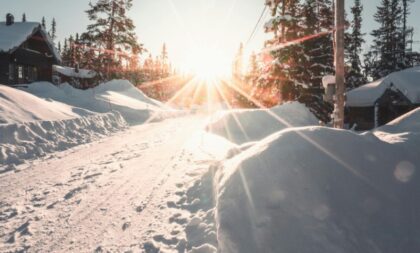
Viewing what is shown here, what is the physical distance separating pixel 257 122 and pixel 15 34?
23.8 metres

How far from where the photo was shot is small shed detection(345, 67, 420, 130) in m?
19.8

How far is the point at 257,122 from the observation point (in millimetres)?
17203

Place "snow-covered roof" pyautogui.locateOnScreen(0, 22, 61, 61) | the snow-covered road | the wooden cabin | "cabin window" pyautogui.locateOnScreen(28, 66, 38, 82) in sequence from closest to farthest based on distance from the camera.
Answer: the snow-covered road
"snow-covered roof" pyautogui.locateOnScreen(0, 22, 61, 61)
the wooden cabin
"cabin window" pyautogui.locateOnScreen(28, 66, 38, 82)

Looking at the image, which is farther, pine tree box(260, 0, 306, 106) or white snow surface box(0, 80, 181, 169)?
pine tree box(260, 0, 306, 106)

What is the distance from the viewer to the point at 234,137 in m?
15.4

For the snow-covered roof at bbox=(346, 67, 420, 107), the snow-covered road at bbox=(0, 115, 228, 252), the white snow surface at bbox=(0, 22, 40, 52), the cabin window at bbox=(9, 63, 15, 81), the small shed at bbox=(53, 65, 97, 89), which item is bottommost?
the snow-covered road at bbox=(0, 115, 228, 252)

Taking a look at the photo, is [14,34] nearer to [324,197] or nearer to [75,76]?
[75,76]

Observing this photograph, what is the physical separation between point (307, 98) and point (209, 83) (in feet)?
393

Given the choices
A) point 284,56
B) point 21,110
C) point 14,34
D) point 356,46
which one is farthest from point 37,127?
point 356,46

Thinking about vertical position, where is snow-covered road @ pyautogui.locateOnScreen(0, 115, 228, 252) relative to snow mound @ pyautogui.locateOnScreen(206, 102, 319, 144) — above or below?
below

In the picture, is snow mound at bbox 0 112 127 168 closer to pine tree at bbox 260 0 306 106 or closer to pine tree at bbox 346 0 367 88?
pine tree at bbox 260 0 306 106

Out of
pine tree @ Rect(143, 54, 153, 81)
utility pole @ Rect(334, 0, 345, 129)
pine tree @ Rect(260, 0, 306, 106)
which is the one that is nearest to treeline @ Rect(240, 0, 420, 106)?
pine tree @ Rect(260, 0, 306, 106)

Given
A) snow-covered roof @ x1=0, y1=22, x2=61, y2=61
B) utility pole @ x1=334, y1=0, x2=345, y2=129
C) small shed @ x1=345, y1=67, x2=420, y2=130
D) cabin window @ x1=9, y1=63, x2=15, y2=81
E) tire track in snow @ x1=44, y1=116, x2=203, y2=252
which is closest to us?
tire track in snow @ x1=44, y1=116, x2=203, y2=252

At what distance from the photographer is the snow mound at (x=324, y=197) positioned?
12.4ft
